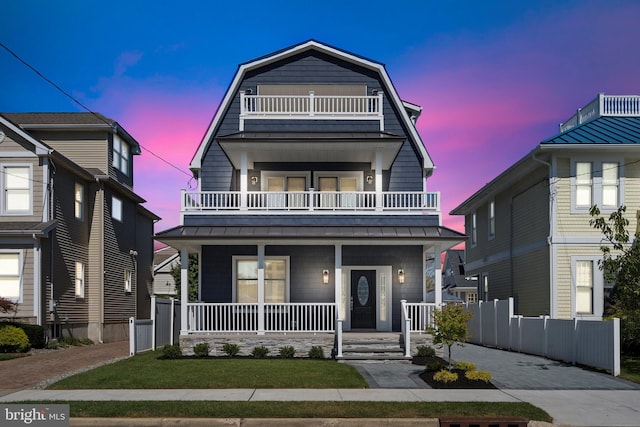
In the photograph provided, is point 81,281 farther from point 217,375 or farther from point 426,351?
point 426,351

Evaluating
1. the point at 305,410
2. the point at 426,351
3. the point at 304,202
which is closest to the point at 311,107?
the point at 304,202

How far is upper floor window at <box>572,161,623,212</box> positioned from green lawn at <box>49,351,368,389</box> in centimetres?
1078

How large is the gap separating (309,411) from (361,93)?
48.6ft

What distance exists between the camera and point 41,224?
2116cm

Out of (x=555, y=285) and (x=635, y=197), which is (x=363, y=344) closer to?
(x=555, y=285)

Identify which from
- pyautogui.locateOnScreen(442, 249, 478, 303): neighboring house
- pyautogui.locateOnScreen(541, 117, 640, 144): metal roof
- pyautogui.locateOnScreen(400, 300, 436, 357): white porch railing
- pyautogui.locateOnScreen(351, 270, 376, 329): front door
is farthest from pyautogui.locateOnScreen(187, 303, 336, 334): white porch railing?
pyautogui.locateOnScreen(442, 249, 478, 303): neighboring house

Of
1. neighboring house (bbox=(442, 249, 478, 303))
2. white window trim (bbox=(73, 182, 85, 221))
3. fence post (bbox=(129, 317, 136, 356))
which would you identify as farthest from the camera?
neighboring house (bbox=(442, 249, 478, 303))

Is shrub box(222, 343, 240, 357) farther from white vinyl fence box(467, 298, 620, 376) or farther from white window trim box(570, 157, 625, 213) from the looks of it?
white window trim box(570, 157, 625, 213)

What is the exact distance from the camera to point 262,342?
58.5 ft

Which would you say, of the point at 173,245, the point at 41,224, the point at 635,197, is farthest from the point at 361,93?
the point at 41,224

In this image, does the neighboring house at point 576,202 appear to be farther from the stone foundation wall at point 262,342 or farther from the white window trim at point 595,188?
the stone foundation wall at point 262,342

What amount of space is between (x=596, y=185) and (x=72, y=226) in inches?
792

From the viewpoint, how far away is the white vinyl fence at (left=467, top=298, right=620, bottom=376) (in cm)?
1444

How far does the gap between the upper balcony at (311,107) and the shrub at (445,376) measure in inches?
412
